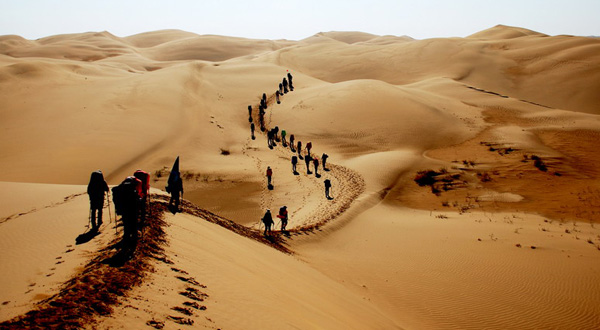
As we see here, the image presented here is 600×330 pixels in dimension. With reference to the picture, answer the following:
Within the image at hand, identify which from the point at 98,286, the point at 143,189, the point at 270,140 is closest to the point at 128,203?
the point at 143,189

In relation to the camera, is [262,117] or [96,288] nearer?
[96,288]

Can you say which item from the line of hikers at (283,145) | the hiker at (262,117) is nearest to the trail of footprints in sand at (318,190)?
the line of hikers at (283,145)

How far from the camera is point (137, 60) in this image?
8100 cm

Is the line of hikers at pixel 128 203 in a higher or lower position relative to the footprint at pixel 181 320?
higher

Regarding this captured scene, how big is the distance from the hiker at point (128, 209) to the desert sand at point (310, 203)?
0.28 metres

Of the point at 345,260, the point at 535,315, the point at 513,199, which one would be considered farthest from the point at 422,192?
the point at 535,315

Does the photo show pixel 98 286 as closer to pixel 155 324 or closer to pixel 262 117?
pixel 155 324

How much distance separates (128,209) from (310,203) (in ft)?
39.1

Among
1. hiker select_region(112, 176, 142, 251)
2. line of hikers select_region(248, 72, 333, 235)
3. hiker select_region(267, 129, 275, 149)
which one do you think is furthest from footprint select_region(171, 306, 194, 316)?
hiker select_region(267, 129, 275, 149)

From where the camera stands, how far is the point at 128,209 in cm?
686

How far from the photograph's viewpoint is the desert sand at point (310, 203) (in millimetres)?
6172

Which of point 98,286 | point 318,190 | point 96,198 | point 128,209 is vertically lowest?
point 318,190

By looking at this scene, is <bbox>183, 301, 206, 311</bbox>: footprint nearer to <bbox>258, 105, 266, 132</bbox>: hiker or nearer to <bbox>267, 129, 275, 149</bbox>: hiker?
<bbox>267, 129, 275, 149</bbox>: hiker

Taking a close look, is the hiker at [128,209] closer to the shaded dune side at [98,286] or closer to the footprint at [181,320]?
the shaded dune side at [98,286]
